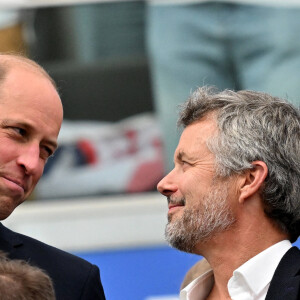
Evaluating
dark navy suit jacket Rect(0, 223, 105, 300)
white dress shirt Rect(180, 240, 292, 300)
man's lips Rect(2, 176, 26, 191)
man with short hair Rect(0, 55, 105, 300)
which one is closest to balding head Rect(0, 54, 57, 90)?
man with short hair Rect(0, 55, 105, 300)

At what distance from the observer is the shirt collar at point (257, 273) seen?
3109mm

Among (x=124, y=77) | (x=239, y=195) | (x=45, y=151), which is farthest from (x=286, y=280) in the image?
(x=124, y=77)

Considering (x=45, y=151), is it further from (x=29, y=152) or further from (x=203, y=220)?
(x=203, y=220)

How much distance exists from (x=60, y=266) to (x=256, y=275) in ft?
2.28

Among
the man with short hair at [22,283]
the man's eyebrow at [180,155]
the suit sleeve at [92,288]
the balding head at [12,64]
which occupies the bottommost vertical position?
the suit sleeve at [92,288]

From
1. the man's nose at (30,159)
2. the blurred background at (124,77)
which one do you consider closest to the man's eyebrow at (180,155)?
the man's nose at (30,159)

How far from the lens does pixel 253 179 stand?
327cm

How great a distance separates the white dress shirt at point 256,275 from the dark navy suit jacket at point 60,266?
1.16 feet

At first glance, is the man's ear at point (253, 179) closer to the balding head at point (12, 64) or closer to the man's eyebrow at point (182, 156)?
the man's eyebrow at point (182, 156)

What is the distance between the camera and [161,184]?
11.0ft

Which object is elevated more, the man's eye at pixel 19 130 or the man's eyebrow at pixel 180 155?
the man's eye at pixel 19 130

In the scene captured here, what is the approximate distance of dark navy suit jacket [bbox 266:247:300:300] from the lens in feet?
9.73

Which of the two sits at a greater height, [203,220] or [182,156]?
[182,156]

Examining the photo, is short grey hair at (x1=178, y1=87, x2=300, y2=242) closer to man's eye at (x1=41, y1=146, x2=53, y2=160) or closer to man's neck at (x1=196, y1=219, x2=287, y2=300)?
man's neck at (x1=196, y1=219, x2=287, y2=300)
